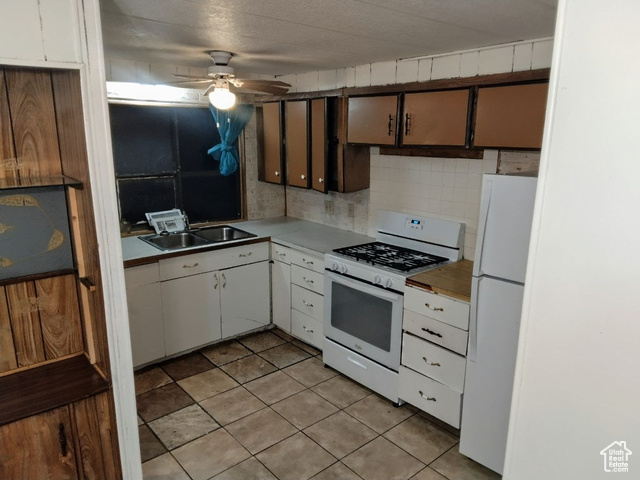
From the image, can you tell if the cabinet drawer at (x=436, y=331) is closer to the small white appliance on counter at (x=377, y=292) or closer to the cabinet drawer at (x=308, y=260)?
the small white appliance on counter at (x=377, y=292)

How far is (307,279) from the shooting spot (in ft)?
12.0

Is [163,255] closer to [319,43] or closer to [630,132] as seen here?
[319,43]

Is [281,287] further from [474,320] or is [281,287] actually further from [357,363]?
[474,320]

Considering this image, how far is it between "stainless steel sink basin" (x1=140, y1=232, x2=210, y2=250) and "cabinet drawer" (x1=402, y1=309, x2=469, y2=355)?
1.83m

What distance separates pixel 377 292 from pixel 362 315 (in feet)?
0.84

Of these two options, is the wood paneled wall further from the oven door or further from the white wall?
the oven door

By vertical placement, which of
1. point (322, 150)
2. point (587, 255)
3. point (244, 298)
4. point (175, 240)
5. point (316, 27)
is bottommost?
point (244, 298)

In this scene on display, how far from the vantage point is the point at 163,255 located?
3320 mm

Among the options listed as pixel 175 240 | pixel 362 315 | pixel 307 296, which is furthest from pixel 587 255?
pixel 175 240

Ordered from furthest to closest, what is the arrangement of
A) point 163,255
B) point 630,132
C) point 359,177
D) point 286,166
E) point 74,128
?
point 286,166 → point 359,177 → point 163,255 → point 74,128 → point 630,132

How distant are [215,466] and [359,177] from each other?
7.60 feet

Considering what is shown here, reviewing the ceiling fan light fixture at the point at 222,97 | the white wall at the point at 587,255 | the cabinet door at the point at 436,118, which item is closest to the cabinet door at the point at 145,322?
the ceiling fan light fixture at the point at 222,97

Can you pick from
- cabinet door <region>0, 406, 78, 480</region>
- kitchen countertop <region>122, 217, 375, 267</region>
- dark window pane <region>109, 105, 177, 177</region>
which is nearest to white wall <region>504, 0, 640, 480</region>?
cabinet door <region>0, 406, 78, 480</region>

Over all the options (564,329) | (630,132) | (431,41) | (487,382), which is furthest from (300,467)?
(431,41)
